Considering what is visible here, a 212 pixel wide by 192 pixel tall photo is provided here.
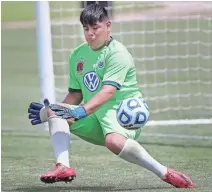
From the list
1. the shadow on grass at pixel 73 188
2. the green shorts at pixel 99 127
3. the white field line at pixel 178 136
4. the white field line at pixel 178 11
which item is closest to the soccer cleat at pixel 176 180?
the shadow on grass at pixel 73 188

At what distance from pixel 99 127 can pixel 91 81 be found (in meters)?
0.30

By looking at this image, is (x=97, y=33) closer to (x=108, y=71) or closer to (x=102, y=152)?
(x=108, y=71)

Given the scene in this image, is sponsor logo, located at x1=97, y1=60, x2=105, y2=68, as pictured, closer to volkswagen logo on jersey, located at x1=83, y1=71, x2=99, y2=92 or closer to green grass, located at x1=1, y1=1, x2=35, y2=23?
volkswagen logo on jersey, located at x1=83, y1=71, x2=99, y2=92

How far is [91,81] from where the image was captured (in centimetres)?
546

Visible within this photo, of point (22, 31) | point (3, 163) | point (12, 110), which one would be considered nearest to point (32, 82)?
point (12, 110)

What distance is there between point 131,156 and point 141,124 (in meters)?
0.21

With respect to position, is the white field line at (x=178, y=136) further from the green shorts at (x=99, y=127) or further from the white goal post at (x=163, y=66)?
the green shorts at (x=99, y=127)

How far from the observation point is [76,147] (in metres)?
7.71

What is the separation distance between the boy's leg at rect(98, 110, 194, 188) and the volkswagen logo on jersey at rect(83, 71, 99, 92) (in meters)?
0.21

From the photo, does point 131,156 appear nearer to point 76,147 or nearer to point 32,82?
point 76,147

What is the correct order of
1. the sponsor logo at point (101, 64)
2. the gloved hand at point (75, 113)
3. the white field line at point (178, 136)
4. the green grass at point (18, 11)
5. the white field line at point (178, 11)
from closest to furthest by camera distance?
the gloved hand at point (75, 113)
the sponsor logo at point (101, 64)
the white field line at point (178, 136)
the white field line at point (178, 11)
the green grass at point (18, 11)

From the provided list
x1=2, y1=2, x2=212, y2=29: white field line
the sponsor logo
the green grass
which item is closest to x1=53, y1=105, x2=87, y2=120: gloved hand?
the sponsor logo

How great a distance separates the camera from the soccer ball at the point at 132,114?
5223 mm

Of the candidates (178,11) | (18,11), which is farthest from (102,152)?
(18,11)
